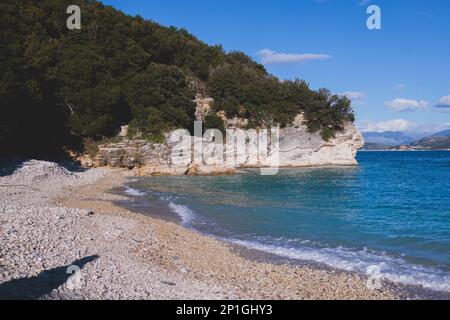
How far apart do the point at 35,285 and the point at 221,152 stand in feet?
133

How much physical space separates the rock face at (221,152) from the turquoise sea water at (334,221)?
9.56 metres

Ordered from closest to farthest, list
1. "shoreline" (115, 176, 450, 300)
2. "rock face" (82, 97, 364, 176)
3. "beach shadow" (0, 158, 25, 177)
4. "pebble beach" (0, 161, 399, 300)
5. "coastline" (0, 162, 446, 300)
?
"pebble beach" (0, 161, 399, 300), "coastline" (0, 162, 446, 300), "shoreline" (115, 176, 450, 300), "beach shadow" (0, 158, 25, 177), "rock face" (82, 97, 364, 176)

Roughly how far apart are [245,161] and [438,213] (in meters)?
33.0

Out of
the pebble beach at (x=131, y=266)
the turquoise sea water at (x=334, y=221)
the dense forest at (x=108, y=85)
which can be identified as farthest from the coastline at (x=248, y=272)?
the dense forest at (x=108, y=85)

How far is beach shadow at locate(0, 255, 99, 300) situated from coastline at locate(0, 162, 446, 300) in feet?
0.13

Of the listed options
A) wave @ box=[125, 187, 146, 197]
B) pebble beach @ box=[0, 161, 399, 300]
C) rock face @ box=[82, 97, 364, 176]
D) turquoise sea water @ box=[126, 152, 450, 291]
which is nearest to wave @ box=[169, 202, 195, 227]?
turquoise sea water @ box=[126, 152, 450, 291]

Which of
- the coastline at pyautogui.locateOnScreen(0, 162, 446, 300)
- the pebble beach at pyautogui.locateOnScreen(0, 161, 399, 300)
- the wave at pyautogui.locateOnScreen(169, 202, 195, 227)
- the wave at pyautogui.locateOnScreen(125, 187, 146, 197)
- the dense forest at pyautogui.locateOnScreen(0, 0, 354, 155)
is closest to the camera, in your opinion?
the pebble beach at pyautogui.locateOnScreen(0, 161, 399, 300)

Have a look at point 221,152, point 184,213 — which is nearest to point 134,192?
point 184,213

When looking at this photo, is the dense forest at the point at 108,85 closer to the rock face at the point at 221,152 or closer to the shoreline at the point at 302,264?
the rock face at the point at 221,152

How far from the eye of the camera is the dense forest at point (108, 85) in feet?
124

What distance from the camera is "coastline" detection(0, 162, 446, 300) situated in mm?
9078

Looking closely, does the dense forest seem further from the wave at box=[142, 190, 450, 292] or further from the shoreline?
the wave at box=[142, 190, 450, 292]

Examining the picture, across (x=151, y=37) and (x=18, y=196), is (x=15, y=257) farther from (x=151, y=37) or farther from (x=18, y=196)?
(x=151, y=37)

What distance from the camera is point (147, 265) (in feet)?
36.7
